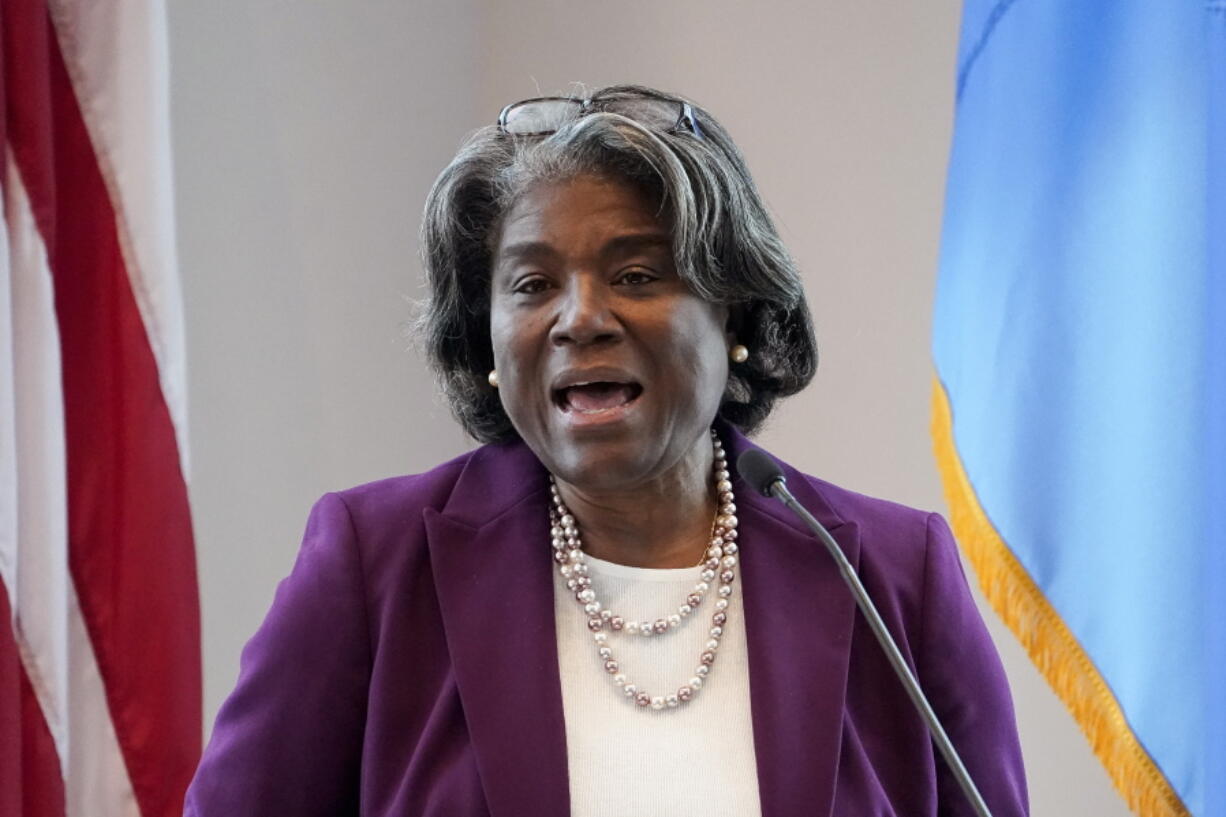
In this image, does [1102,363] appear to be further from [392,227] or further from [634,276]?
[392,227]

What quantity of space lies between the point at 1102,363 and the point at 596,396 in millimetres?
958

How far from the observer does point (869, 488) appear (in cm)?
267

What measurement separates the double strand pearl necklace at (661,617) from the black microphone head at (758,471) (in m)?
0.28

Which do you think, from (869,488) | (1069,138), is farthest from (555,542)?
(869,488)

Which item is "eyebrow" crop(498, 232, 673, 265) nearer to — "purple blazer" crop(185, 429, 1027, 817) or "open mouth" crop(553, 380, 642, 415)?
"open mouth" crop(553, 380, 642, 415)

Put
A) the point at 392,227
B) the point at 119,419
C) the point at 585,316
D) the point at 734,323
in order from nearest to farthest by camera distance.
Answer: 1. the point at 585,316
2. the point at 734,323
3. the point at 119,419
4. the point at 392,227

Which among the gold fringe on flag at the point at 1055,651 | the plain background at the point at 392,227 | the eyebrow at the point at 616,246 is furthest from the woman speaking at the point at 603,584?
the plain background at the point at 392,227

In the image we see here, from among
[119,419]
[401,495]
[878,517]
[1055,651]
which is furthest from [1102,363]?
[119,419]

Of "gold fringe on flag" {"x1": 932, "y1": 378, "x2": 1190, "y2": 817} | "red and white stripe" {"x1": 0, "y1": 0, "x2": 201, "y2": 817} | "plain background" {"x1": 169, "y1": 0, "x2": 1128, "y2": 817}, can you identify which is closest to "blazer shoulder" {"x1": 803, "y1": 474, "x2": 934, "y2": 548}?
"gold fringe on flag" {"x1": 932, "y1": 378, "x2": 1190, "y2": 817}

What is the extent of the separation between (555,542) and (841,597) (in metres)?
0.28

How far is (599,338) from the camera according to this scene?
1.40 meters

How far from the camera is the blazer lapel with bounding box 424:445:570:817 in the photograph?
1341 mm

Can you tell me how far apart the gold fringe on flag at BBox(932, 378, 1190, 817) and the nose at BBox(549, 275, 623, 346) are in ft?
2.98

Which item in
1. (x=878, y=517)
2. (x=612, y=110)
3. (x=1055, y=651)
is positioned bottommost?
(x=1055, y=651)
